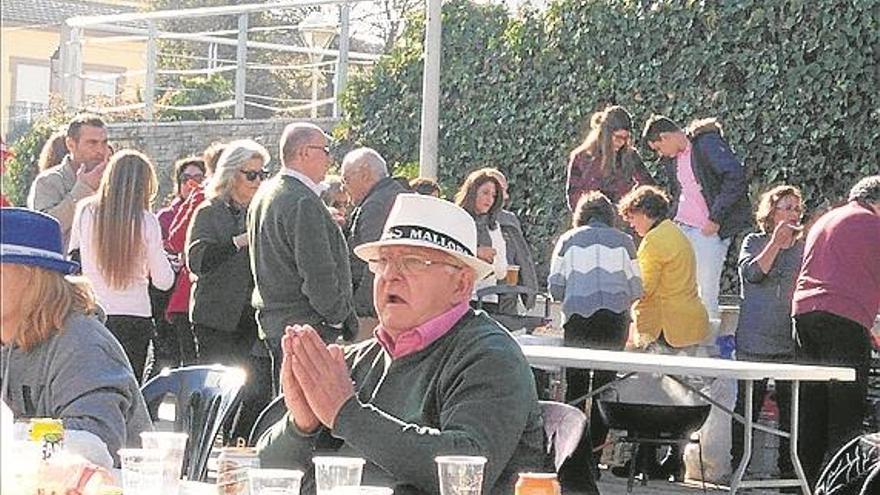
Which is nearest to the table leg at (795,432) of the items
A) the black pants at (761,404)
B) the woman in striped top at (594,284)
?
the black pants at (761,404)

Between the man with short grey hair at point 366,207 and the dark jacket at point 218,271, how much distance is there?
742 mm

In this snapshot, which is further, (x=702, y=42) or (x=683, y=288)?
(x=702, y=42)

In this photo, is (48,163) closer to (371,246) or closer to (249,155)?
(249,155)

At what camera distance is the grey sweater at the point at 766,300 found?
10273mm

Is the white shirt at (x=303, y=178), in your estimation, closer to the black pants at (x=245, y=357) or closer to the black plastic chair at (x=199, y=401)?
the black pants at (x=245, y=357)

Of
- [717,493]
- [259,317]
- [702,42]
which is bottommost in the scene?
[717,493]

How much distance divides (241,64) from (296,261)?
10.5 m

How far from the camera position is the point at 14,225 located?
401 cm

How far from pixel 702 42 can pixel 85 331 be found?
10.3 m

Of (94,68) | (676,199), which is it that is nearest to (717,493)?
(676,199)

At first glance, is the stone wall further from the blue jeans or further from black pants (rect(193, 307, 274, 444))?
black pants (rect(193, 307, 274, 444))

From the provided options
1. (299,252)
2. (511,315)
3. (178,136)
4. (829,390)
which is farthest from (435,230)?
(178,136)

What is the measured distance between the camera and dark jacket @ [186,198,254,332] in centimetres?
920

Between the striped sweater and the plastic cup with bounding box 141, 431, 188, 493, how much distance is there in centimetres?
684
